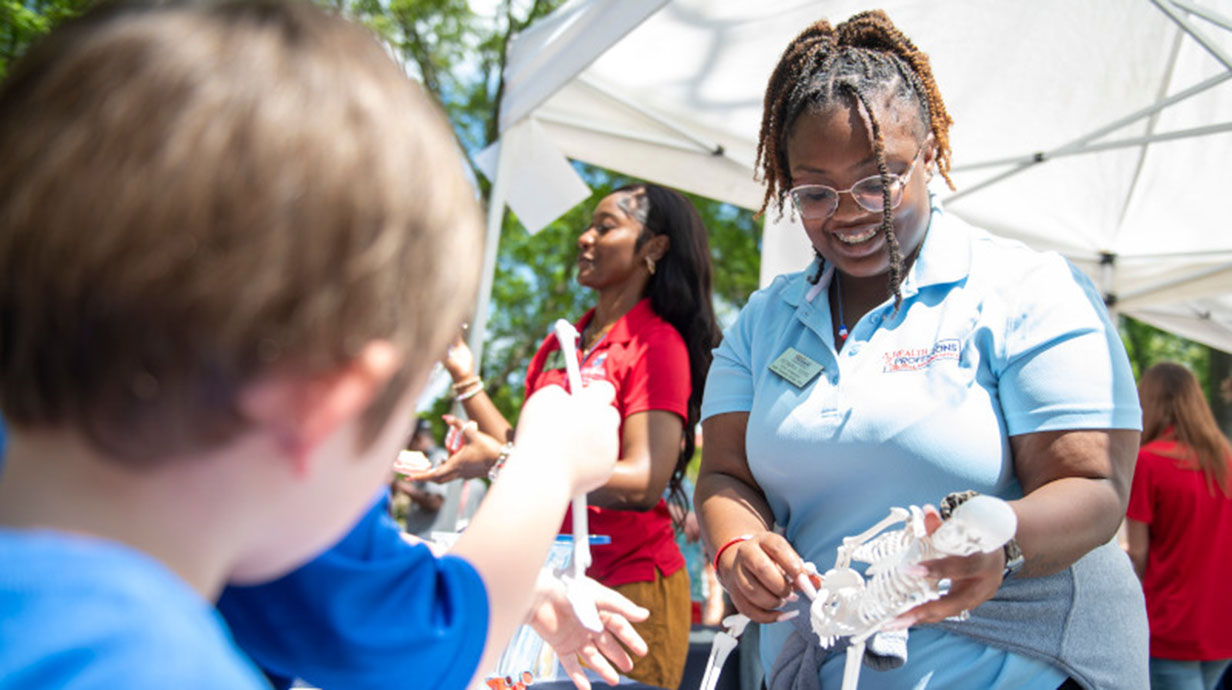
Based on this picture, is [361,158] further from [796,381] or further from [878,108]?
[878,108]

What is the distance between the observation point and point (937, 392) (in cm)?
142

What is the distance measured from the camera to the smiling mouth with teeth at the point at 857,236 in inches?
64.0

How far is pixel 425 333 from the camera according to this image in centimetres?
62

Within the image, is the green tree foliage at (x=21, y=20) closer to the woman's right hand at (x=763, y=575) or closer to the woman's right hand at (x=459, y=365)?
the woman's right hand at (x=459, y=365)

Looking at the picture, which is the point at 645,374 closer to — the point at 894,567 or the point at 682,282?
the point at 682,282

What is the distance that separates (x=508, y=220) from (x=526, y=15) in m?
2.70

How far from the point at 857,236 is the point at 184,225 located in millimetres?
1315

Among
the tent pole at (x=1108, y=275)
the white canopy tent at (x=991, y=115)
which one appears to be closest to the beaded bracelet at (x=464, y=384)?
the white canopy tent at (x=991, y=115)

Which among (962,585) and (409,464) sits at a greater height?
(962,585)

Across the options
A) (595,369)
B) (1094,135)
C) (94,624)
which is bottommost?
(595,369)

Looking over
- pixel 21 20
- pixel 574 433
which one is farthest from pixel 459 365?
pixel 21 20

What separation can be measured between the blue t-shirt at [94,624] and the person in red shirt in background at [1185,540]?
439 centimetres

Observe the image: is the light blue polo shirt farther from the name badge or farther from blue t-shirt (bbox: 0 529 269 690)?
blue t-shirt (bbox: 0 529 269 690)

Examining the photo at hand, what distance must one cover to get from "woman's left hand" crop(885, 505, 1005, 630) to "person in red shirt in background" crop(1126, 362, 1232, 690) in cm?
345
